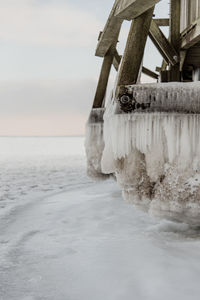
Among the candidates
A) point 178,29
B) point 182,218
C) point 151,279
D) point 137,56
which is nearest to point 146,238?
point 182,218

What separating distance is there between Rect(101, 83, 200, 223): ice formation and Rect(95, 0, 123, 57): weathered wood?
5.28 feet

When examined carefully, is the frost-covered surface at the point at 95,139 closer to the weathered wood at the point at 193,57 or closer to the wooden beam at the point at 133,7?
the weathered wood at the point at 193,57

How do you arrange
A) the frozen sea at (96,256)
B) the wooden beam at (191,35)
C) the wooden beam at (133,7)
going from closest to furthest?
1. the frozen sea at (96,256)
2. the wooden beam at (133,7)
3. the wooden beam at (191,35)

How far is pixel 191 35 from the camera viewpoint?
5.34 metres

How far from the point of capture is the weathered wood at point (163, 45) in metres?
5.46

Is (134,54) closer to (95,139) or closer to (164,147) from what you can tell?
(164,147)

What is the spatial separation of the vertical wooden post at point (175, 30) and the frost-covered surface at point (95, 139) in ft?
5.31

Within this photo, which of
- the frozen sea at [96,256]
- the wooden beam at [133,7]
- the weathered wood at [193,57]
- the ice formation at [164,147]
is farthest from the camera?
the weathered wood at [193,57]

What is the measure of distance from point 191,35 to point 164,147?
11.0 feet

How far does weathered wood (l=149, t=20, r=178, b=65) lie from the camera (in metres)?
5.46

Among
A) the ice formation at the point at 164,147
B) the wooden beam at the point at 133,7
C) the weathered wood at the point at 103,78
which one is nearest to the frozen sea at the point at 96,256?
the ice formation at the point at 164,147

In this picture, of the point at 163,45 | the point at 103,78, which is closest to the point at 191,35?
the point at 163,45

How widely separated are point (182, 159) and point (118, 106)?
28.0 inches

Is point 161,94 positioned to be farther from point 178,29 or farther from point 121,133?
point 178,29
